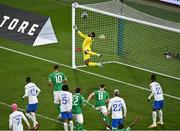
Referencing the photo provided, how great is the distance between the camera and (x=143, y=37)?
34.3 metres

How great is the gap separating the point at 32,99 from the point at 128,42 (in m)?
9.83

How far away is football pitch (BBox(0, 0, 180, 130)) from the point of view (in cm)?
2652

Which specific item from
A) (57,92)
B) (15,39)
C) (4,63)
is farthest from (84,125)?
(15,39)

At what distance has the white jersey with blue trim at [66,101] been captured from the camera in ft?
78.7

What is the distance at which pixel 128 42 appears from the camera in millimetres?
33625

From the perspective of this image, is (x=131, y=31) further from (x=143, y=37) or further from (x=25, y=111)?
(x=25, y=111)

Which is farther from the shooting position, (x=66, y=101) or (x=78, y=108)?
(x=78, y=108)

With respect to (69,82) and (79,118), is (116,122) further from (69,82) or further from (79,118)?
(69,82)

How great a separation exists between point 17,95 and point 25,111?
1.81 metres

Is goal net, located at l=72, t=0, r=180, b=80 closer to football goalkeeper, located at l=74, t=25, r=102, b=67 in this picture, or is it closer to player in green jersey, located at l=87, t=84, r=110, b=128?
football goalkeeper, located at l=74, t=25, r=102, b=67

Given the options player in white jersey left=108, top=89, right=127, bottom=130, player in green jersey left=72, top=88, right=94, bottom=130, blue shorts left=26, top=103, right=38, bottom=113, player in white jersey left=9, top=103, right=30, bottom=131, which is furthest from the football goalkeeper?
player in white jersey left=9, top=103, right=30, bottom=131

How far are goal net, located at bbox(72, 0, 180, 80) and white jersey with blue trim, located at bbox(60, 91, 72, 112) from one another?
7680 millimetres

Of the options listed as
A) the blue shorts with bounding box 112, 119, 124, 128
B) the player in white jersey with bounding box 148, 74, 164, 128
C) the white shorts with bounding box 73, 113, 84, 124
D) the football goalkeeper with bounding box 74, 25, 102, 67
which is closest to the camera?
the blue shorts with bounding box 112, 119, 124, 128

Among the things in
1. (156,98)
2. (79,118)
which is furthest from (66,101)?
(156,98)
